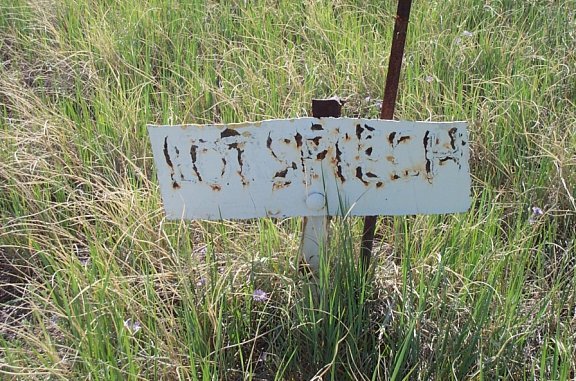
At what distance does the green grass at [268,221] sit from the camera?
133 centimetres

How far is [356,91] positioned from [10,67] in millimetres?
1359

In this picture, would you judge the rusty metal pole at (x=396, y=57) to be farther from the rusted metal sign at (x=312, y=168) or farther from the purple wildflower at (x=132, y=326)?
the purple wildflower at (x=132, y=326)

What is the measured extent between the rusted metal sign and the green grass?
103mm

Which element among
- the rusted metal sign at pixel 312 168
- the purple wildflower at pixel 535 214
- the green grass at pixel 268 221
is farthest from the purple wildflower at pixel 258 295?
the purple wildflower at pixel 535 214

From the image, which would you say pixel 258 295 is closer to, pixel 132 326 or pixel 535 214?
pixel 132 326

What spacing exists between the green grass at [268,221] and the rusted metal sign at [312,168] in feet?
0.34

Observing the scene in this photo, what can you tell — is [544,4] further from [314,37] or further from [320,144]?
[320,144]

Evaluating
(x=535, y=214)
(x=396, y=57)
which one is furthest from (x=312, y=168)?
(x=535, y=214)

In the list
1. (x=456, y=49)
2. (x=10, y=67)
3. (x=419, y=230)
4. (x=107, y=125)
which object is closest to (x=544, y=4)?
(x=456, y=49)

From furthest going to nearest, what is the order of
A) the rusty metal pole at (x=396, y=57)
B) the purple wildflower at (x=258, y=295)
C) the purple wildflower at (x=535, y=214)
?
the purple wildflower at (x=535, y=214) < the purple wildflower at (x=258, y=295) < the rusty metal pole at (x=396, y=57)

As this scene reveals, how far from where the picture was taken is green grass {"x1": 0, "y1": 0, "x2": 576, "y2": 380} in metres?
1.33

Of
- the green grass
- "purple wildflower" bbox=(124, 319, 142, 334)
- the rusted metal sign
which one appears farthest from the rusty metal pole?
"purple wildflower" bbox=(124, 319, 142, 334)

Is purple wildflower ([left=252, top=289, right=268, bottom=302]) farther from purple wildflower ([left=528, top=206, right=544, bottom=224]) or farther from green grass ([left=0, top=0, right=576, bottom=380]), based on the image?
purple wildflower ([left=528, top=206, right=544, bottom=224])

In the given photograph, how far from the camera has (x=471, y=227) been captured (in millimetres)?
1585
